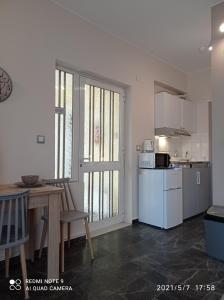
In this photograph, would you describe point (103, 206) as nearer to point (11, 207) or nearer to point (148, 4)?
point (11, 207)

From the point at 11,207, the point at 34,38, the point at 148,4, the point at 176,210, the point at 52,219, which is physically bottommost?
the point at 176,210

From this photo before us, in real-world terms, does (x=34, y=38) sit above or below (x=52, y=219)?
above

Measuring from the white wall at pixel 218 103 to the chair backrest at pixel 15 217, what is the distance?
2.18 m

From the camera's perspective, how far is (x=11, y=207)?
1736 millimetres

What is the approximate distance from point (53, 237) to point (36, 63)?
6.17 feet

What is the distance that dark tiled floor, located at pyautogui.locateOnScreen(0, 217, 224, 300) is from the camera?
1.90 metres

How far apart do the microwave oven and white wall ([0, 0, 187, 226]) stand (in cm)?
136

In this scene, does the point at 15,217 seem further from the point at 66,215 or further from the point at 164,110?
the point at 164,110

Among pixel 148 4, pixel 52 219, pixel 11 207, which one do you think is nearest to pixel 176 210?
pixel 52 219

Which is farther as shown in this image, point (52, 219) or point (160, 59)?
point (160, 59)

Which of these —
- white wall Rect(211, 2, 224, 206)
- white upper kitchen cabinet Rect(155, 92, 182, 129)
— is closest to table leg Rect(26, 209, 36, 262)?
white wall Rect(211, 2, 224, 206)

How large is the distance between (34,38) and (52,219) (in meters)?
1.99
